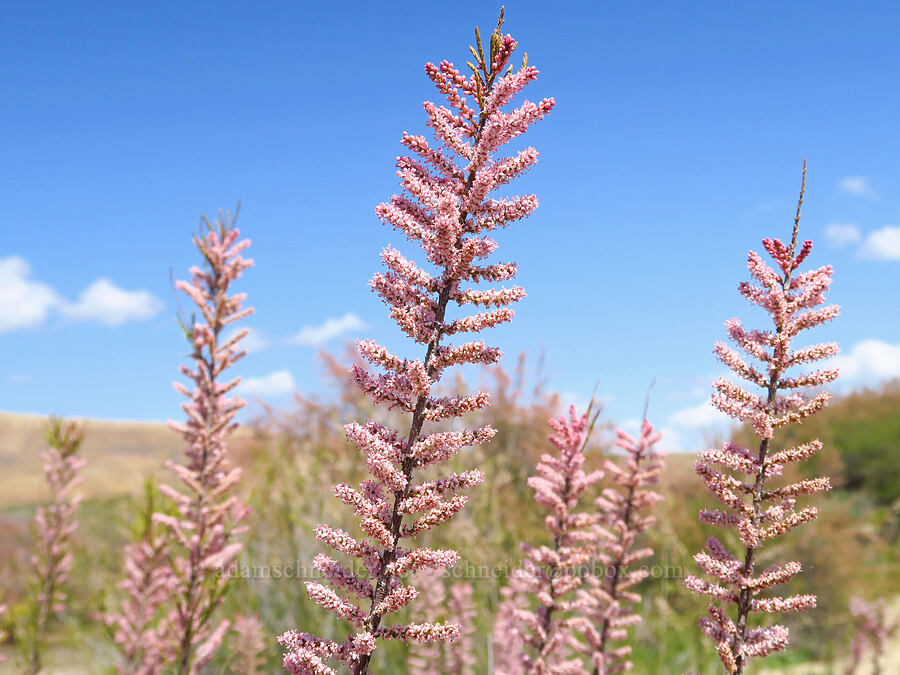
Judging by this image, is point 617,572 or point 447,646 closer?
point 617,572

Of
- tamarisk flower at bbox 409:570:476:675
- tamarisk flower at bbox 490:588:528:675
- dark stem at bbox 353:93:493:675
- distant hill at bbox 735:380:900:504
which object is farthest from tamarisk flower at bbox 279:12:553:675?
distant hill at bbox 735:380:900:504

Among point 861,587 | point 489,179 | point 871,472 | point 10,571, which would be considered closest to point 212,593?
point 489,179

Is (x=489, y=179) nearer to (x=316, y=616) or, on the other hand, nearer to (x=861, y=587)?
(x=316, y=616)

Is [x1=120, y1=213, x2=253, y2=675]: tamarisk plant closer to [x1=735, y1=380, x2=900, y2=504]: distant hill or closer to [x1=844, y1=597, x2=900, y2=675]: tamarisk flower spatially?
[x1=844, y1=597, x2=900, y2=675]: tamarisk flower

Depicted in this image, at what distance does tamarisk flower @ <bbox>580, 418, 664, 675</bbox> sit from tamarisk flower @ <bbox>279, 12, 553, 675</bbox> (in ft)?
6.47

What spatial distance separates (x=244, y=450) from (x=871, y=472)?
78.4 ft

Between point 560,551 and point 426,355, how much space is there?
1842 mm

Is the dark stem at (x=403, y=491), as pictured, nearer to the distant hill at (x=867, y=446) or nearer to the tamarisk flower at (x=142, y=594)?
the tamarisk flower at (x=142, y=594)

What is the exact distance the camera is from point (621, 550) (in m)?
4.18

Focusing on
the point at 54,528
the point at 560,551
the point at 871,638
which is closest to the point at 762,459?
the point at 560,551

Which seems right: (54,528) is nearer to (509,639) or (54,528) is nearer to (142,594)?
(142,594)

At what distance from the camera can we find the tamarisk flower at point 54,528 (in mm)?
5598

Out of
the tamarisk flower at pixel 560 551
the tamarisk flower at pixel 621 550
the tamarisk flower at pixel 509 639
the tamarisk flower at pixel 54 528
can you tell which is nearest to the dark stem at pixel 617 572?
the tamarisk flower at pixel 621 550

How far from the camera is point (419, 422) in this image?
2.36 meters
